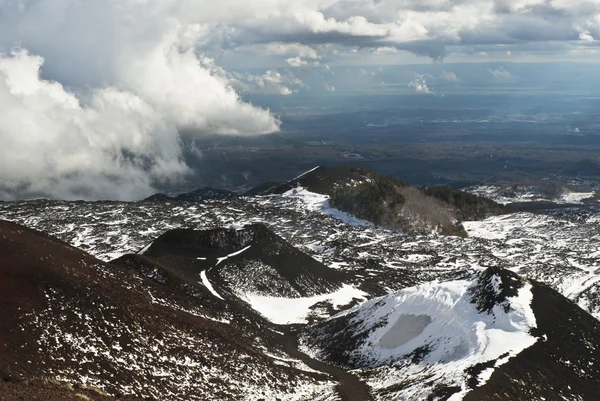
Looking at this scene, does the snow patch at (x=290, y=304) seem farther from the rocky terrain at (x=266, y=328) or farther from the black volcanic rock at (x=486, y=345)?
the black volcanic rock at (x=486, y=345)

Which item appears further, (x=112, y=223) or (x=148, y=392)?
(x=112, y=223)

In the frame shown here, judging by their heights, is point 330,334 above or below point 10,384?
below

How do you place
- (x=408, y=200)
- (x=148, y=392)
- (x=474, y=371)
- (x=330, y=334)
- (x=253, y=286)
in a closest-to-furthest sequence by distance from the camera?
(x=148, y=392) → (x=474, y=371) → (x=330, y=334) → (x=253, y=286) → (x=408, y=200)

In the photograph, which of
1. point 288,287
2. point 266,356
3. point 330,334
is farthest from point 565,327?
point 288,287

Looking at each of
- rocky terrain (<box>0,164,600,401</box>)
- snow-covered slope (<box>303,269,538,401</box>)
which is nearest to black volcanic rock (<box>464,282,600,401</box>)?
rocky terrain (<box>0,164,600,401</box>)

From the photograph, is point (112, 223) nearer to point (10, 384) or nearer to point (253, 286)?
point (253, 286)

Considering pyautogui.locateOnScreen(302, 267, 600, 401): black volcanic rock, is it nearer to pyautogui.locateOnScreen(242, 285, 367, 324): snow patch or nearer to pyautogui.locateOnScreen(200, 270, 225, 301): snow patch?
pyautogui.locateOnScreen(242, 285, 367, 324): snow patch
